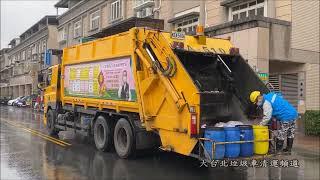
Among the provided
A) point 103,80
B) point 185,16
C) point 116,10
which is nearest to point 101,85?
point 103,80

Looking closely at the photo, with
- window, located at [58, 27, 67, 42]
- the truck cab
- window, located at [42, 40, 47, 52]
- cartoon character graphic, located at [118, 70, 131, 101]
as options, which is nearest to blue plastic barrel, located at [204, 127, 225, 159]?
cartoon character graphic, located at [118, 70, 131, 101]

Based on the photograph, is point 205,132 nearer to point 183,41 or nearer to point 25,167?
point 183,41

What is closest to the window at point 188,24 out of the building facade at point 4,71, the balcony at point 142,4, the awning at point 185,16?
the awning at point 185,16

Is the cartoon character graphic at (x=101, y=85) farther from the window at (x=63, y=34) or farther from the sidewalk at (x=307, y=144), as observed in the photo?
the window at (x=63, y=34)

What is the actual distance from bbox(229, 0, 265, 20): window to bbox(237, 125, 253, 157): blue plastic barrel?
40.4 feet

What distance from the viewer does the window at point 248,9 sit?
20.7m

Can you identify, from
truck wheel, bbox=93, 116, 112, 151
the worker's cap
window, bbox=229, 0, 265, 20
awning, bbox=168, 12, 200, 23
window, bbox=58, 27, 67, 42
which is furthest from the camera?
window, bbox=58, 27, 67, 42

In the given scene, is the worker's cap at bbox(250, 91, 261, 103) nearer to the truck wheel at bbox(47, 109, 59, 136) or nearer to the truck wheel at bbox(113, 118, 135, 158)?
the truck wheel at bbox(113, 118, 135, 158)

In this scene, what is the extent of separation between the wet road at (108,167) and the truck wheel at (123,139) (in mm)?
218

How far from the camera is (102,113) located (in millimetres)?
12789

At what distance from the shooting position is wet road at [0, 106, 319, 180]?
962 cm

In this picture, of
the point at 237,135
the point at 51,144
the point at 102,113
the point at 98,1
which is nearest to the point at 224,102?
the point at 237,135

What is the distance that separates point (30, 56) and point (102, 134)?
200 ft

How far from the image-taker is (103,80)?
497 inches
